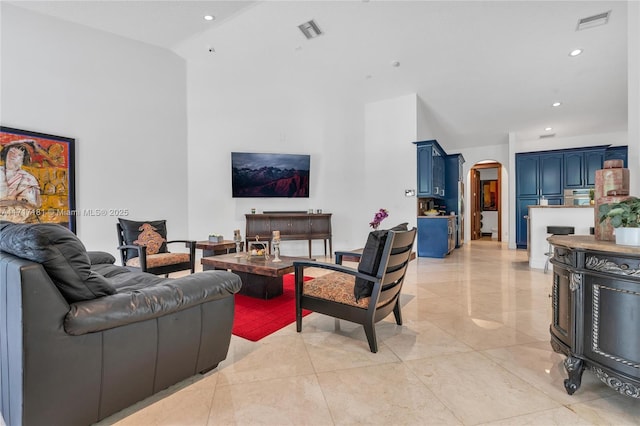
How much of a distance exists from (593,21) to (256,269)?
17.1ft

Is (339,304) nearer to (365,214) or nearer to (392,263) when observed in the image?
(392,263)

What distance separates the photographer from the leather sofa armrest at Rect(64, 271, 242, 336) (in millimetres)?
1306

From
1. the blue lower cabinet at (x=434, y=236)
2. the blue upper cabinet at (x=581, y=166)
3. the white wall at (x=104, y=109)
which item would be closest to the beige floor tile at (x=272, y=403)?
the white wall at (x=104, y=109)

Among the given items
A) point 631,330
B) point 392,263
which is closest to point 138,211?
point 392,263

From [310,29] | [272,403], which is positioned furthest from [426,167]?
[272,403]

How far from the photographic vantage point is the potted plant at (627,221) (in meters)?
1.59

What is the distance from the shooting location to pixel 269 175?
651 centimetres

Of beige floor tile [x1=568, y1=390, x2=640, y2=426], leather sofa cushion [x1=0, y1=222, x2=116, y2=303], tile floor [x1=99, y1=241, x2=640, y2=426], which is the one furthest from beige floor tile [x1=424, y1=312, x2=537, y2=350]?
leather sofa cushion [x1=0, y1=222, x2=116, y2=303]

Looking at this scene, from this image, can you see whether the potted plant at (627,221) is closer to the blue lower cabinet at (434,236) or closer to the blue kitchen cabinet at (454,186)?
the blue lower cabinet at (434,236)

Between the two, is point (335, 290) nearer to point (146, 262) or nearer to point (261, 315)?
point (261, 315)

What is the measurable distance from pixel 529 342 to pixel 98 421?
2850 millimetres

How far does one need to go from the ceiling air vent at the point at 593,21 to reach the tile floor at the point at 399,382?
3.78 meters

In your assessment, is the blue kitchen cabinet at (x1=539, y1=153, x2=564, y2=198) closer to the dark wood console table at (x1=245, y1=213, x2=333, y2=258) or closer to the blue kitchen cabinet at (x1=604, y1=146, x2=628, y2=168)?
the blue kitchen cabinet at (x1=604, y1=146, x2=628, y2=168)

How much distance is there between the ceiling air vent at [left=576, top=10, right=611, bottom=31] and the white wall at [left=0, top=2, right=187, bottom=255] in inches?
241
